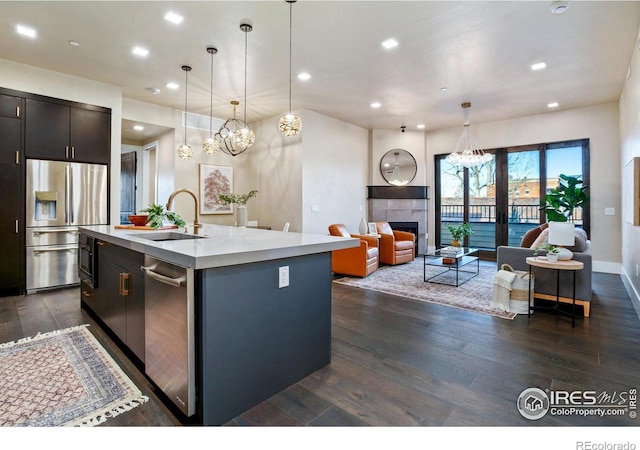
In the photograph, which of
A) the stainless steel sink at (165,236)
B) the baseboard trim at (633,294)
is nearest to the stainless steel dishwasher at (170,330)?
the stainless steel sink at (165,236)

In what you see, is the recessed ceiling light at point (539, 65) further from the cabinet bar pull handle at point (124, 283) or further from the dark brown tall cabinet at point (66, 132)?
the dark brown tall cabinet at point (66, 132)

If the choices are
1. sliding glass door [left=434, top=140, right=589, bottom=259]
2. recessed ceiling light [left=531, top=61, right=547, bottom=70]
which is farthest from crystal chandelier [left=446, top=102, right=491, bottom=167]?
recessed ceiling light [left=531, top=61, right=547, bottom=70]

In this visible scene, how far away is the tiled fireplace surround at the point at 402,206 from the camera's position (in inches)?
316

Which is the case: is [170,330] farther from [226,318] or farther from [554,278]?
[554,278]

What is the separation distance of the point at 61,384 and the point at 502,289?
160 inches

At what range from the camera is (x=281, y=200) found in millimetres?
6809

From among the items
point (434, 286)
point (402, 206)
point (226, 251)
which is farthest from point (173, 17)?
point (402, 206)

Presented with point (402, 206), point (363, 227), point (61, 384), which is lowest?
point (61, 384)

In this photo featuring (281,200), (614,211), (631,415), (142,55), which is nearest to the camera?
(631,415)

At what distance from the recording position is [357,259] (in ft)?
17.5

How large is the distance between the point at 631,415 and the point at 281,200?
19.2 feet

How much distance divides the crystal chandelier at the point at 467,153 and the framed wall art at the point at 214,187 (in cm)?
472

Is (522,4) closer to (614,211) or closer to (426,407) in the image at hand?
(426,407)
